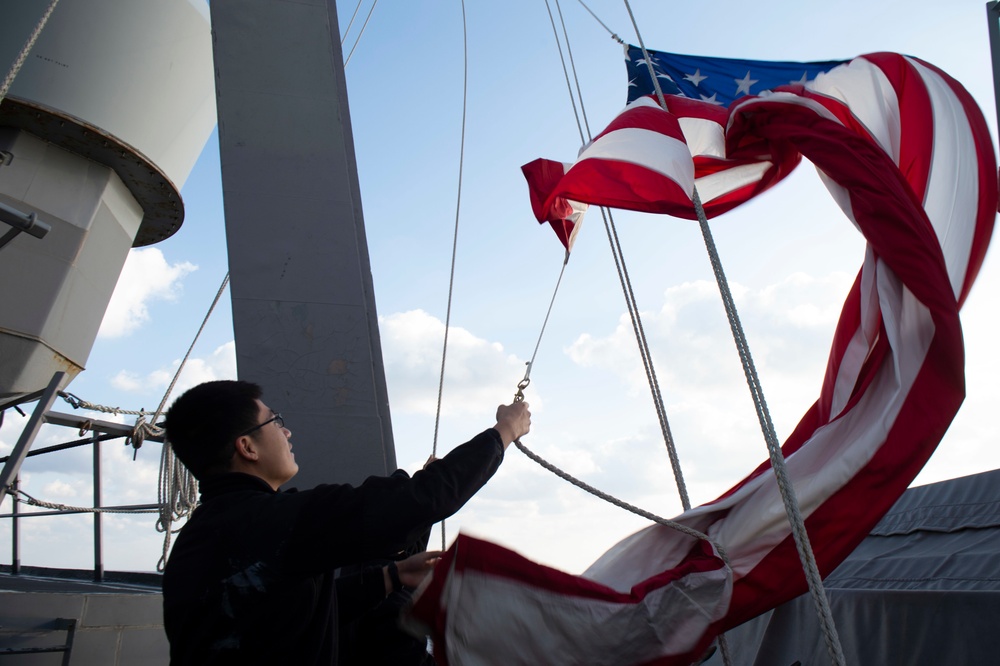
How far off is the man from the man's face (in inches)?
3.7

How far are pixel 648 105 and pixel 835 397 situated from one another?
1493 mm

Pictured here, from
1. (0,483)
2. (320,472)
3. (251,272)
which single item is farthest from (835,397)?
(0,483)

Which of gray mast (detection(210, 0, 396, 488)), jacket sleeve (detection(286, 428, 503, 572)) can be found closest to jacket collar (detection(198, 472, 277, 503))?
jacket sleeve (detection(286, 428, 503, 572))

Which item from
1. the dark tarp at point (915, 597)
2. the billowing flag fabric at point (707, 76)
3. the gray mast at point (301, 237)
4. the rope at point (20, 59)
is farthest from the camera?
the billowing flag fabric at point (707, 76)

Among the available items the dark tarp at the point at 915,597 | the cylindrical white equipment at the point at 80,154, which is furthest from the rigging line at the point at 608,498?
the cylindrical white equipment at the point at 80,154

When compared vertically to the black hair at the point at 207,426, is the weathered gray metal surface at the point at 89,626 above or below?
below

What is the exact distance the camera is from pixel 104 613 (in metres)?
3.45

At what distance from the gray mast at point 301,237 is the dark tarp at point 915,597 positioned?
2744 millimetres

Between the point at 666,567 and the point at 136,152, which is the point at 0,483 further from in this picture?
the point at 666,567

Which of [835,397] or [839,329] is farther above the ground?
[839,329]

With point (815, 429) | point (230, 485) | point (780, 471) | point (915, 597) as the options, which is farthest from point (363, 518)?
point (915, 597)

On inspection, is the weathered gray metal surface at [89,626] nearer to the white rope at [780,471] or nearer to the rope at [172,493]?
the rope at [172,493]

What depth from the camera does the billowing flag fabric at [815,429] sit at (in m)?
2.09

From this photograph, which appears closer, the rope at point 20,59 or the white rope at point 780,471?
the white rope at point 780,471
